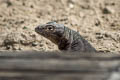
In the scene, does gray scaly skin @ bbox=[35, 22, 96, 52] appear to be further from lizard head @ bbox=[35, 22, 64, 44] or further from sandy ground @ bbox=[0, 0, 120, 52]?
sandy ground @ bbox=[0, 0, 120, 52]

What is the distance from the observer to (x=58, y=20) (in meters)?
8.41

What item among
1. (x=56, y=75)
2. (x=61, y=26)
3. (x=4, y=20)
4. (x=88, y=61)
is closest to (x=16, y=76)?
(x=56, y=75)

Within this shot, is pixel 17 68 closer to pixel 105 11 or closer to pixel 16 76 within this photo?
pixel 16 76

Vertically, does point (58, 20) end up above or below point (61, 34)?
above

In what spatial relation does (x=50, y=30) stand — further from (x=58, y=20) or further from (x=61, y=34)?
(x=58, y=20)

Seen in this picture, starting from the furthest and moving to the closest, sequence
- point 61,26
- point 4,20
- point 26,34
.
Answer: point 4,20
point 26,34
point 61,26

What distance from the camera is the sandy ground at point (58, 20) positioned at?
7182 mm

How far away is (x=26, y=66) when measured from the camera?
2527 mm

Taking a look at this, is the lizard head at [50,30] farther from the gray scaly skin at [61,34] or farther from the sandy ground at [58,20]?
the sandy ground at [58,20]

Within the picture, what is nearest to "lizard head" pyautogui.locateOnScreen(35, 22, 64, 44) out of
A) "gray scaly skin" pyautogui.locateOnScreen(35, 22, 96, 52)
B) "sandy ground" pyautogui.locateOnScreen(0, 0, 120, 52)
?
"gray scaly skin" pyautogui.locateOnScreen(35, 22, 96, 52)

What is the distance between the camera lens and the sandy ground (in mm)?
7182

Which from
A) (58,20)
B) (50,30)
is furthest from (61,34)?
(58,20)

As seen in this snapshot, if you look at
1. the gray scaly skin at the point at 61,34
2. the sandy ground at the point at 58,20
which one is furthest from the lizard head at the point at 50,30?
the sandy ground at the point at 58,20

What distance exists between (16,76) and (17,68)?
0.06 metres
